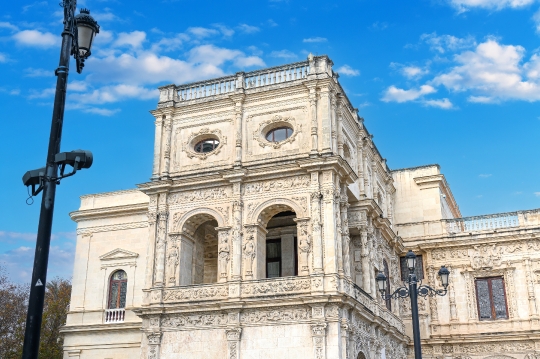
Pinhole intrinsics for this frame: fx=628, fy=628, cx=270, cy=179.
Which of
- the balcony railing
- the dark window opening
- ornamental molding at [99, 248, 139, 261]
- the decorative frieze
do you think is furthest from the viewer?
ornamental molding at [99, 248, 139, 261]

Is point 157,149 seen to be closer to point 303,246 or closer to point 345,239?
point 303,246

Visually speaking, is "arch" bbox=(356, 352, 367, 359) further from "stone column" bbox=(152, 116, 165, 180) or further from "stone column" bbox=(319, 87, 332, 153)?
"stone column" bbox=(152, 116, 165, 180)

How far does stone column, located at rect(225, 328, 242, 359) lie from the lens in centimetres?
2114

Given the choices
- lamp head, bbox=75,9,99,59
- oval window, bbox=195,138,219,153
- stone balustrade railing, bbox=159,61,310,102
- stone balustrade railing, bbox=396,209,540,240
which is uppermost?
stone balustrade railing, bbox=159,61,310,102

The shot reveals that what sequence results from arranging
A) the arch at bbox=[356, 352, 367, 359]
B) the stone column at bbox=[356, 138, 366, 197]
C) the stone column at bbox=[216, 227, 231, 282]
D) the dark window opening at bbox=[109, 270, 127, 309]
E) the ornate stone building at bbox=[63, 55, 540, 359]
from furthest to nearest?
the dark window opening at bbox=[109, 270, 127, 309], the stone column at bbox=[356, 138, 366, 197], the arch at bbox=[356, 352, 367, 359], the stone column at bbox=[216, 227, 231, 282], the ornate stone building at bbox=[63, 55, 540, 359]

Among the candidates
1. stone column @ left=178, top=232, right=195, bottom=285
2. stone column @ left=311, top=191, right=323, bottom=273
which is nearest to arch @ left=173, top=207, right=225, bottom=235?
stone column @ left=178, top=232, right=195, bottom=285

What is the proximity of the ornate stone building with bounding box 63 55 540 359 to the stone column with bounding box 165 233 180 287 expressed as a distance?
0.17 ft

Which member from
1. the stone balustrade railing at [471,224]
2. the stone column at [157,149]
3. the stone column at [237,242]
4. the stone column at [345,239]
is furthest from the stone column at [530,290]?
the stone column at [157,149]

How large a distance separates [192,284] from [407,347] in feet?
42.9

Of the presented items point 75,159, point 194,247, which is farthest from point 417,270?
point 75,159

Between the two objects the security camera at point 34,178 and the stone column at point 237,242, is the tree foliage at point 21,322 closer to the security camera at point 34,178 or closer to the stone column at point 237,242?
the stone column at point 237,242

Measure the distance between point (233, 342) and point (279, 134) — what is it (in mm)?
8013

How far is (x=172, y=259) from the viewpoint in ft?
76.6

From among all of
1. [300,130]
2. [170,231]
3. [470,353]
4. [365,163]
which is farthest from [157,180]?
[470,353]
